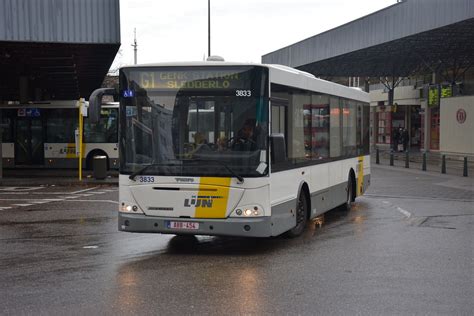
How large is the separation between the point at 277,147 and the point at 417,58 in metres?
32.3

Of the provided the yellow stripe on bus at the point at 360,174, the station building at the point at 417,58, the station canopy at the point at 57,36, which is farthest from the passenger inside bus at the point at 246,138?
the station building at the point at 417,58

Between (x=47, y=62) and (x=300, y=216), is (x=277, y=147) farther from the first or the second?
(x=47, y=62)

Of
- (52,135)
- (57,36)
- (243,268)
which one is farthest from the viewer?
(52,135)

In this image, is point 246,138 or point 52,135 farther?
point 52,135

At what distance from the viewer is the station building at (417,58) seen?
91.5 ft

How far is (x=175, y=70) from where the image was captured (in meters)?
9.29

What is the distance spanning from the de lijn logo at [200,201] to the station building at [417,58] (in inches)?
716

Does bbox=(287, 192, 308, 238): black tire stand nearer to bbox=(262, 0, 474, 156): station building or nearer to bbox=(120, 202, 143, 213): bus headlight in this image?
bbox=(120, 202, 143, 213): bus headlight

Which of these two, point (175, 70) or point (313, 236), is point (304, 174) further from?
point (175, 70)

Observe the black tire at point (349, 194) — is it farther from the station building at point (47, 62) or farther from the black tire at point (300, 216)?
the station building at point (47, 62)

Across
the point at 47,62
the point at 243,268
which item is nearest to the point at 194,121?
the point at 243,268

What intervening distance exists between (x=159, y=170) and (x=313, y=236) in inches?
130

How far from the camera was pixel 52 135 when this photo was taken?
90.2ft

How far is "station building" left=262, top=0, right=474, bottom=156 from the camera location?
2788 centimetres
